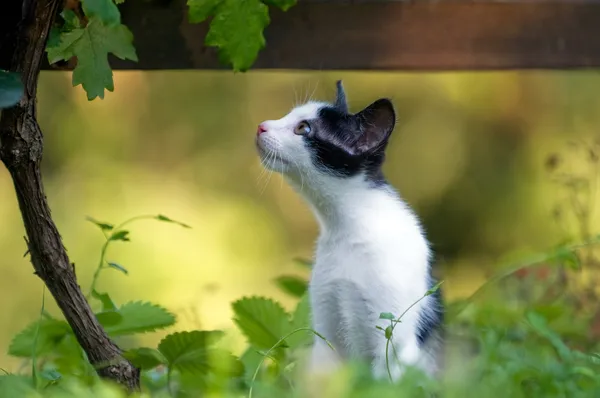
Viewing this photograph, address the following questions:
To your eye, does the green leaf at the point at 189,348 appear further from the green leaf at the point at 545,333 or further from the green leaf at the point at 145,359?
the green leaf at the point at 545,333

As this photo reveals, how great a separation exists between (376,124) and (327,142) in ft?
0.34

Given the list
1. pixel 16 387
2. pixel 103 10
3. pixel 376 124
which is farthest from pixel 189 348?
pixel 103 10

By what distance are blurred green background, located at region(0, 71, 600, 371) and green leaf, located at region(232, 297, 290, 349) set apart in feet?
6.63

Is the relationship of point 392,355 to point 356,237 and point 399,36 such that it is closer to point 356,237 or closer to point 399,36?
point 356,237

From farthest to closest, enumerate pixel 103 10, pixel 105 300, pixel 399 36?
1. pixel 399 36
2. pixel 105 300
3. pixel 103 10

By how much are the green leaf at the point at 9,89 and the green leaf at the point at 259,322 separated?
728 millimetres

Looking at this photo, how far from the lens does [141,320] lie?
5.41 ft

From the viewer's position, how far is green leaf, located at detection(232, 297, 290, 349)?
180cm

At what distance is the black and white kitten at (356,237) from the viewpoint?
5.70ft

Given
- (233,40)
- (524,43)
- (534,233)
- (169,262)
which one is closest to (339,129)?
(233,40)

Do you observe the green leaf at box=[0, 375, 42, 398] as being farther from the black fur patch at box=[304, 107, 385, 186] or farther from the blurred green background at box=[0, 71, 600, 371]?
the blurred green background at box=[0, 71, 600, 371]

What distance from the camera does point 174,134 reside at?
13.9 ft

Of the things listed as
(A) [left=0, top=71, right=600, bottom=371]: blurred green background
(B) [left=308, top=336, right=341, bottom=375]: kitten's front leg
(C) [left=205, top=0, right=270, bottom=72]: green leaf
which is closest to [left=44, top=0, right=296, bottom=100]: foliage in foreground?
(C) [left=205, top=0, right=270, bottom=72]: green leaf

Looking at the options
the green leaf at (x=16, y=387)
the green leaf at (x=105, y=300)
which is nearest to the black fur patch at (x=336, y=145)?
the green leaf at (x=105, y=300)
